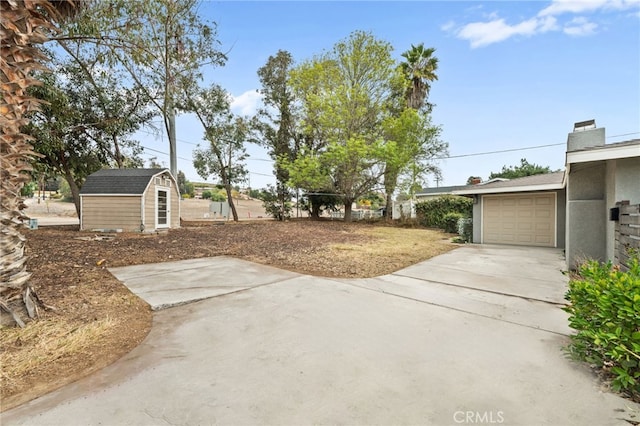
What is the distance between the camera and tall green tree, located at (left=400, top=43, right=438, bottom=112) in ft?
63.6

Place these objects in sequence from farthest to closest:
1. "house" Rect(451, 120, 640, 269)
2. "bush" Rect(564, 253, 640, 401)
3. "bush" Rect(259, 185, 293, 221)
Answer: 1. "bush" Rect(259, 185, 293, 221)
2. "house" Rect(451, 120, 640, 269)
3. "bush" Rect(564, 253, 640, 401)

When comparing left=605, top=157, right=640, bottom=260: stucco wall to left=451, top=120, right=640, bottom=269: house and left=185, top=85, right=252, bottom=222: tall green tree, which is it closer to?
left=451, top=120, right=640, bottom=269: house

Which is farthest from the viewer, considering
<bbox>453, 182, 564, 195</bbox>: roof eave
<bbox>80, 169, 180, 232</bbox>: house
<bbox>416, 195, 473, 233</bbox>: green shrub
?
<bbox>416, 195, 473, 233</bbox>: green shrub

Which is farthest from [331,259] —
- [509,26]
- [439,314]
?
[509,26]

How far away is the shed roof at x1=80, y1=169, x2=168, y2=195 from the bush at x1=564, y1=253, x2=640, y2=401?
42.0ft

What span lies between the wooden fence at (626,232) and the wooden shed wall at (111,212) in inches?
528

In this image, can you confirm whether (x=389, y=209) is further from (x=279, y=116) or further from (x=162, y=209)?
(x=162, y=209)

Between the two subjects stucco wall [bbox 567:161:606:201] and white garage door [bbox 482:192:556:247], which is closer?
stucco wall [bbox 567:161:606:201]

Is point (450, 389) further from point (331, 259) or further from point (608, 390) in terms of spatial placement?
point (331, 259)

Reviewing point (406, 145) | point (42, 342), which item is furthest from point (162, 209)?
point (406, 145)

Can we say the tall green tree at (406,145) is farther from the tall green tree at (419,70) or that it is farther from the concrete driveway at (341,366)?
the concrete driveway at (341,366)

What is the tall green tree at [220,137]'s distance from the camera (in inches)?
655

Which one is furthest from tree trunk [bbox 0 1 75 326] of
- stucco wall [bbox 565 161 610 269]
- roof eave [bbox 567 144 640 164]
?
stucco wall [bbox 565 161 610 269]

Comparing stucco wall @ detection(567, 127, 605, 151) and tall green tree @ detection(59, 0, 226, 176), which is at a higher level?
tall green tree @ detection(59, 0, 226, 176)
